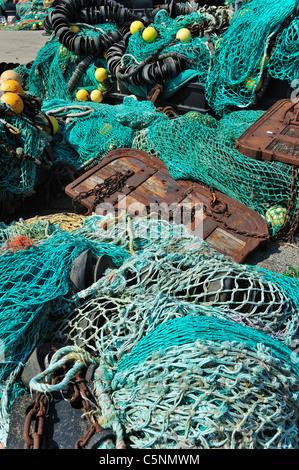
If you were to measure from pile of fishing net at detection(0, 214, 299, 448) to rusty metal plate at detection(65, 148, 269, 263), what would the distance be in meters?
0.49

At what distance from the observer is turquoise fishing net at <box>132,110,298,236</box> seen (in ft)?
12.4

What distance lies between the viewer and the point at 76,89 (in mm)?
6855

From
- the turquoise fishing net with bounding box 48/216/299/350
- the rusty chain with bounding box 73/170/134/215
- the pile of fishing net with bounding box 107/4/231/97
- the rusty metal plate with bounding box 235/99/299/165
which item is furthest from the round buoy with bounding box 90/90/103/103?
the turquoise fishing net with bounding box 48/216/299/350

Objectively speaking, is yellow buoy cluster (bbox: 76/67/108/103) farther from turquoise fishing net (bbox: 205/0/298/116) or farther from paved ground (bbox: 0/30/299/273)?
paved ground (bbox: 0/30/299/273)

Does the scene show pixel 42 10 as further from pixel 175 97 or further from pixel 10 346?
pixel 10 346

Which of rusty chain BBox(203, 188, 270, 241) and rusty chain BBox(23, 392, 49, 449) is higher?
rusty chain BBox(23, 392, 49, 449)

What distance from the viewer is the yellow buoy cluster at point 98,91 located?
6438 mm

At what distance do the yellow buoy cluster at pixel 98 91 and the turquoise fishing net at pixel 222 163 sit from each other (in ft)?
7.03

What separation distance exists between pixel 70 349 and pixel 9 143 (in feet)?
9.64

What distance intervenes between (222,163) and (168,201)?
27.2 inches

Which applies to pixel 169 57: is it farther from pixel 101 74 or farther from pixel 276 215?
pixel 276 215

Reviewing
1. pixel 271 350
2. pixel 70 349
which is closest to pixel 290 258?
pixel 271 350

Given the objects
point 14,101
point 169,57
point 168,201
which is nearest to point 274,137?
point 168,201

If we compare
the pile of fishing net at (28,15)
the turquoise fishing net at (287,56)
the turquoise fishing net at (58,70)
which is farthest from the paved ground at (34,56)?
the turquoise fishing net at (58,70)
